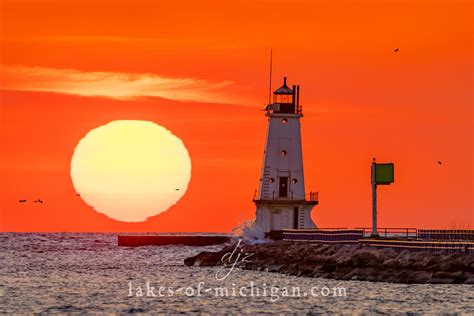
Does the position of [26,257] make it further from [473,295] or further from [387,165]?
[473,295]

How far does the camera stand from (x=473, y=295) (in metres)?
51.8

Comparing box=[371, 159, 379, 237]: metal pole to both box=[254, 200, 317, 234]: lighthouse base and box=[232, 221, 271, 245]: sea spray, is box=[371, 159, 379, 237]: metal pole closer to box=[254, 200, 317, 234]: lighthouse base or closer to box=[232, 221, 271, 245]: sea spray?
box=[254, 200, 317, 234]: lighthouse base

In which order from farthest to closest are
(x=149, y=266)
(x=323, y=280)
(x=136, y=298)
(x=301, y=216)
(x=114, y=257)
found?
(x=114, y=257), (x=301, y=216), (x=149, y=266), (x=323, y=280), (x=136, y=298)

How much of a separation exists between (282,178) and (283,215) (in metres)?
2.90

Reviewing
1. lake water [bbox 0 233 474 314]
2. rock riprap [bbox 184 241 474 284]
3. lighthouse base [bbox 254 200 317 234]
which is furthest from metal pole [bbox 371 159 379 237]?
lake water [bbox 0 233 474 314]

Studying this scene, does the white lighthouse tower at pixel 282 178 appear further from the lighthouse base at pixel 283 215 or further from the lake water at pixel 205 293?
the lake water at pixel 205 293

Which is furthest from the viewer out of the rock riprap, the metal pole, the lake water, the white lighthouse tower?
the white lighthouse tower

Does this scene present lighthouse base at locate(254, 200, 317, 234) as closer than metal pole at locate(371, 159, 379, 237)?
No

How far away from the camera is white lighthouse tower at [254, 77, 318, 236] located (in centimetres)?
8544

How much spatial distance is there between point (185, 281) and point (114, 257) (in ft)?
112

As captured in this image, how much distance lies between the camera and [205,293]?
56.1 metres

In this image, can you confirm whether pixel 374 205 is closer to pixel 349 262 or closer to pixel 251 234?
pixel 251 234

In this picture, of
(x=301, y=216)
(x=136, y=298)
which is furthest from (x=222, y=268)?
(x=136, y=298)

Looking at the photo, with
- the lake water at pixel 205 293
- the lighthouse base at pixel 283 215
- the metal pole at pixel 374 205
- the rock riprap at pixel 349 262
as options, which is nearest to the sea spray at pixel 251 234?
the lighthouse base at pixel 283 215
